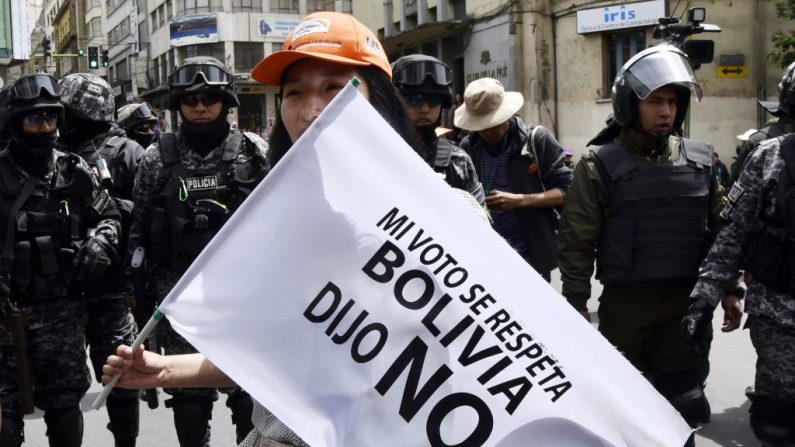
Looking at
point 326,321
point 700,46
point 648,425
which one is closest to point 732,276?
point 648,425

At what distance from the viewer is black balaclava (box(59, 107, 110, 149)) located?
4.99 meters

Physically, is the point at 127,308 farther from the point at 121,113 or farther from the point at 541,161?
the point at 121,113

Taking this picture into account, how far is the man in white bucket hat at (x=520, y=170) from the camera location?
4.98m

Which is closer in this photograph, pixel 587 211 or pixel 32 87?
pixel 587 211

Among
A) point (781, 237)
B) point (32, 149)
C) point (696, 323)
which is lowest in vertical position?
point (696, 323)

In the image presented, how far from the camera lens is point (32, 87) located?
4.02 m

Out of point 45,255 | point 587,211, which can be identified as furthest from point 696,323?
point 45,255

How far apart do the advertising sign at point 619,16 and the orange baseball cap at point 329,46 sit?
1944 centimetres

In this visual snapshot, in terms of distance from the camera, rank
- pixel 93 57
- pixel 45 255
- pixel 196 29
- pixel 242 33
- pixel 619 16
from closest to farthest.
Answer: pixel 45 255 → pixel 619 16 → pixel 93 57 → pixel 242 33 → pixel 196 29

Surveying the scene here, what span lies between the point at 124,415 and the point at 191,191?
1206 mm

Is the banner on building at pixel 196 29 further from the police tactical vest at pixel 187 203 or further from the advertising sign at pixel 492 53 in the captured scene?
the police tactical vest at pixel 187 203

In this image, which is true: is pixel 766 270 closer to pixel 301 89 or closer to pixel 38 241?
pixel 301 89

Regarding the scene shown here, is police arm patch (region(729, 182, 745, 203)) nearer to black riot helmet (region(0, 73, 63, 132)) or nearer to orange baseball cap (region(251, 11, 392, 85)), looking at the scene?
orange baseball cap (region(251, 11, 392, 85))

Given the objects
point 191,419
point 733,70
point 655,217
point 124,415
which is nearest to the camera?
point 655,217
